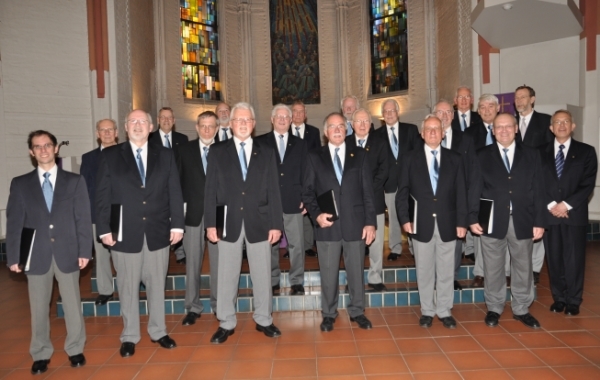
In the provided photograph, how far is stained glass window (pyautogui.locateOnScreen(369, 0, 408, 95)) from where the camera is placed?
36.8ft

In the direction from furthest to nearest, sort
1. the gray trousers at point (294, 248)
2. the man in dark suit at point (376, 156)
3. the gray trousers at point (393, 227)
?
the gray trousers at point (393, 227) < the gray trousers at point (294, 248) < the man in dark suit at point (376, 156)

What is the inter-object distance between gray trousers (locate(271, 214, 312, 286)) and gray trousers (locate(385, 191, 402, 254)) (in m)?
0.97

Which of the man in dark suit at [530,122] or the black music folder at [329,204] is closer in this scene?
the black music folder at [329,204]

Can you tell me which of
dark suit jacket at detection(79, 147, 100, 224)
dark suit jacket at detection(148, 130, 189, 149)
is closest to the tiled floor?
dark suit jacket at detection(79, 147, 100, 224)

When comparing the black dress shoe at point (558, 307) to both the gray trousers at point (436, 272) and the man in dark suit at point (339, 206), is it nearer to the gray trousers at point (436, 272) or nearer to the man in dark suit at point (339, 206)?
the gray trousers at point (436, 272)

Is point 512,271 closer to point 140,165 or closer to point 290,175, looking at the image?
point 290,175

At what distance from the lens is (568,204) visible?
403 cm

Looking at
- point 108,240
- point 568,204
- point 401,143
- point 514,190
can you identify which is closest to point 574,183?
point 568,204

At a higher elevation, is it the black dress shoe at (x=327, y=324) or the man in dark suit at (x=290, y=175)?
the man in dark suit at (x=290, y=175)

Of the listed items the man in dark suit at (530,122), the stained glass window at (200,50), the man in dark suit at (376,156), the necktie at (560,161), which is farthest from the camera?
the stained glass window at (200,50)

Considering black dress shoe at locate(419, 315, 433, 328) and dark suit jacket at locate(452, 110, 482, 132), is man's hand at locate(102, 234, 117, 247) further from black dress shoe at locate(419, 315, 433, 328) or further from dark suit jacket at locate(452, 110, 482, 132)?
dark suit jacket at locate(452, 110, 482, 132)

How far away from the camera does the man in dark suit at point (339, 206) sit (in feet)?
12.7

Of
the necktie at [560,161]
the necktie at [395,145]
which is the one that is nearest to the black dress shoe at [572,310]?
the necktie at [560,161]

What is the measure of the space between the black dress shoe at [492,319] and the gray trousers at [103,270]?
3.38 m
